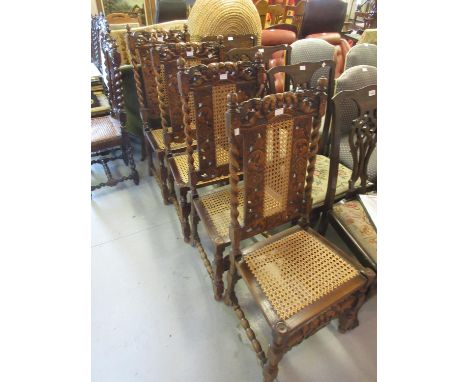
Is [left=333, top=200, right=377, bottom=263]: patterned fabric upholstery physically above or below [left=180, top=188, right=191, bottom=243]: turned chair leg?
above

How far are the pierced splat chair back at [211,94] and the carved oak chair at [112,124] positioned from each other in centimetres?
84

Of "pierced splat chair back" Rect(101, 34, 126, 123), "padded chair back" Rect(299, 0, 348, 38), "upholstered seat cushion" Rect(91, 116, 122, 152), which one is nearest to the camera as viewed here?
"pierced splat chair back" Rect(101, 34, 126, 123)

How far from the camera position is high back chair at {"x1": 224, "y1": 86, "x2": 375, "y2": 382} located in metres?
0.86

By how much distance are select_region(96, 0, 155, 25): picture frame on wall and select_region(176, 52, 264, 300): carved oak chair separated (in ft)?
13.3

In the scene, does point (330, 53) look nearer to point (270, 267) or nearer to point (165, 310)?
point (270, 267)

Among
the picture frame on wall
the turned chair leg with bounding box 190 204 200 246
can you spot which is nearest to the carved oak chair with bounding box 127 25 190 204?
the turned chair leg with bounding box 190 204 200 246

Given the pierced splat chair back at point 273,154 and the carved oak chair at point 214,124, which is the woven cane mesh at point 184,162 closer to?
→ the carved oak chair at point 214,124

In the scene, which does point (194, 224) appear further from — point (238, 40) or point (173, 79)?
point (238, 40)

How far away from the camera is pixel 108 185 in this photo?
2.08 meters

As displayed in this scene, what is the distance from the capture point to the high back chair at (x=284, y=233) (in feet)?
2.81

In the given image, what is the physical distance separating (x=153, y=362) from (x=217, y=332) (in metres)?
0.29

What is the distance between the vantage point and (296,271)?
39.2 inches

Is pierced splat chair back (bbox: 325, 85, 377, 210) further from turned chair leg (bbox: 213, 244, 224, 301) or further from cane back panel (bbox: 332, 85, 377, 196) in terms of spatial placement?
turned chair leg (bbox: 213, 244, 224, 301)

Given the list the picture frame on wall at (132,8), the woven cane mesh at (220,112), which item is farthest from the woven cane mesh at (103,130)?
the picture frame on wall at (132,8)
